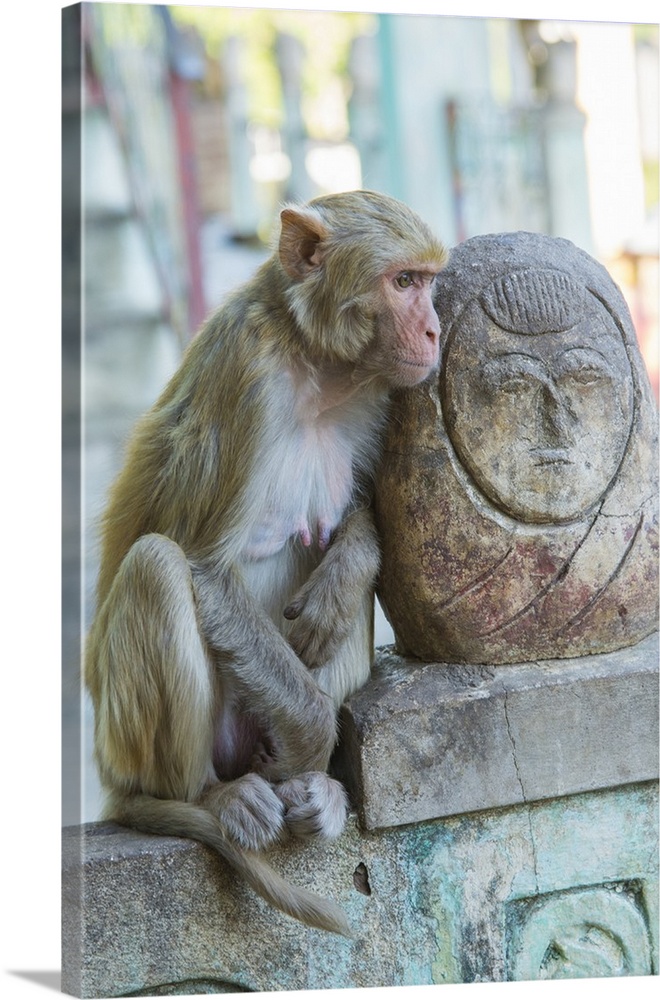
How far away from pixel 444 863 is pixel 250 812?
0.72m

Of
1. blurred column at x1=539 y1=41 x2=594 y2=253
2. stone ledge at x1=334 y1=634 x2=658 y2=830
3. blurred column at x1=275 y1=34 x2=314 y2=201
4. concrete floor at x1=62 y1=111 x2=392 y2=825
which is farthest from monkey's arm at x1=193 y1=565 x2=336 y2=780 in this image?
blurred column at x1=275 y1=34 x2=314 y2=201

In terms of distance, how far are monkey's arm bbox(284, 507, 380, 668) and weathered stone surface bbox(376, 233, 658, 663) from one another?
144 mm

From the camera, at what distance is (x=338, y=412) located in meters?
4.50

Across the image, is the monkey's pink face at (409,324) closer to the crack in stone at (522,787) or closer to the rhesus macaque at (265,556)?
the rhesus macaque at (265,556)

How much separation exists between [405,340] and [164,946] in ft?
7.07

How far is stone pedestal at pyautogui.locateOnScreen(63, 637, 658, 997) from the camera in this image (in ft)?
13.7

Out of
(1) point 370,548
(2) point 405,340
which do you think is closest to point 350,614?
(1) point 370,548

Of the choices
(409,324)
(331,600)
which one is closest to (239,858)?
(331,600)

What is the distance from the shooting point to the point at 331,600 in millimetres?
4391

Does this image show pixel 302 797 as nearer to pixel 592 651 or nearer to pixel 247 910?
pixel 247 910

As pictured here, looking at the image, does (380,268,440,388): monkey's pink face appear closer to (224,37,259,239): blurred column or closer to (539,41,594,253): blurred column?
(539,41,594,253): blurred column

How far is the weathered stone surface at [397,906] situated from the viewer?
13.6 feet

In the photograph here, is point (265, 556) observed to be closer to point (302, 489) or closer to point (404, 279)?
point (302, 489)

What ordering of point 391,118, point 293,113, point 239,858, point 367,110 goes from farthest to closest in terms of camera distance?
1. point 293,113
2. point 367,110
3. point 391,118
4. point 239,858
